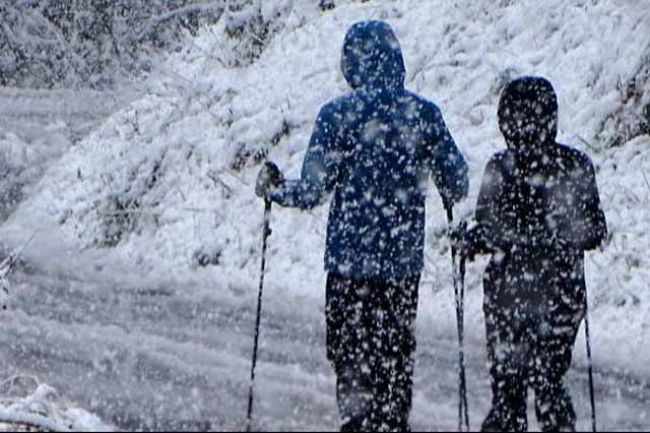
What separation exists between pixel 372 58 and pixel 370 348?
1.51 metres

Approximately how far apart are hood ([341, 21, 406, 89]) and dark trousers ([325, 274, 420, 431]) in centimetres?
105

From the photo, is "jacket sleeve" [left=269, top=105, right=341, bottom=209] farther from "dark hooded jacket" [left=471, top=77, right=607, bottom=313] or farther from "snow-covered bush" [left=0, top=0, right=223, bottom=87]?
"snow-covered bush" [left=0, top=0, right=223, bottom=87]

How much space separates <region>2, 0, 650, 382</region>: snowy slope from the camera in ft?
42.9

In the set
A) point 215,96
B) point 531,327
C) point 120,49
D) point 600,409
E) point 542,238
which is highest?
point 120,49

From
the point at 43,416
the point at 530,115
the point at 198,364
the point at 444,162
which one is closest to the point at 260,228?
the point at 198,364

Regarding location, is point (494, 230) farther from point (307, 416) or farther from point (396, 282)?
point (307, 416)

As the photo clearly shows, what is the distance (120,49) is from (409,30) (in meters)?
14.0

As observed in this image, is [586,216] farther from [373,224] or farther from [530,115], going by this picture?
[373,224]

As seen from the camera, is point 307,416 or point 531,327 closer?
point 531,327

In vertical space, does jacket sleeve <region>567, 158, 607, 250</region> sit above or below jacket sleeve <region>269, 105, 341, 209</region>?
below

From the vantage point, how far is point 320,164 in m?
6.51

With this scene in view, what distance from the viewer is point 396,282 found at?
6527 mm

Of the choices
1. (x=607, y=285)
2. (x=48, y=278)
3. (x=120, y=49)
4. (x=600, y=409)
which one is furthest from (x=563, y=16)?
(x=120, y=49)

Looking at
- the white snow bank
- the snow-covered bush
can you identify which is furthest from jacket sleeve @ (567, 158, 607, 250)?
the snow-covered bush
